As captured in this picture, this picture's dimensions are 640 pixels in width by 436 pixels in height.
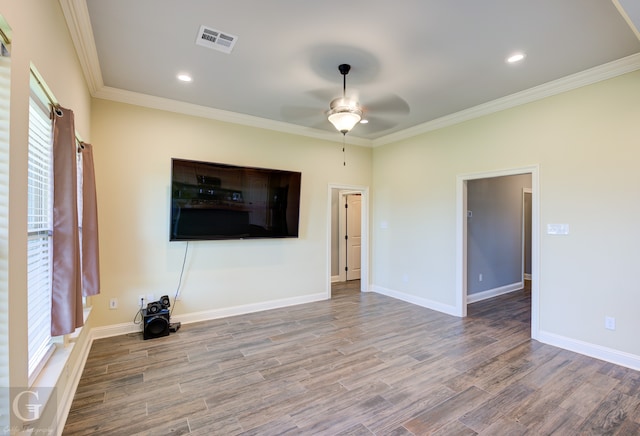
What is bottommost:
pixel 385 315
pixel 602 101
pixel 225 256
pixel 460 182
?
pixel 385 315

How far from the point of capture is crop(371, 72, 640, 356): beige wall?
306 centimetres

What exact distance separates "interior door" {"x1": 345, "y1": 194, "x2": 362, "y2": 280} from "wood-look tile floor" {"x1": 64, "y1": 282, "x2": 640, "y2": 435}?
10.5 ft

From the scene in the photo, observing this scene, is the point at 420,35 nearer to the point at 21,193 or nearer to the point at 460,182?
the point at 460,182

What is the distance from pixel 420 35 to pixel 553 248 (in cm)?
287

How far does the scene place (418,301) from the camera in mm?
5207

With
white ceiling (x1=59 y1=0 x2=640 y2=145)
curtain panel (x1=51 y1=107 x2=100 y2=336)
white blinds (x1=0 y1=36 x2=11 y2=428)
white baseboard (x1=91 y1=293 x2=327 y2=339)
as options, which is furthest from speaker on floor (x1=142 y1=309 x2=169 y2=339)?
white ceiling (x1=59 y1=0 x2=640 y2=145)

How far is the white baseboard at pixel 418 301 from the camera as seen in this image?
4715 millimetres

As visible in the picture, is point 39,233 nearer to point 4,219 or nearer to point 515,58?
point 4,219

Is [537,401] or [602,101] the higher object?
[602,101]

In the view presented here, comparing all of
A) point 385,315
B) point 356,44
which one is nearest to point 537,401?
point 385,315

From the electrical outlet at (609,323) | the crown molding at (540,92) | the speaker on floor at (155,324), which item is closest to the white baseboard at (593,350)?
the electrical outlet at (609,323)

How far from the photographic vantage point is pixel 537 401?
97.3 inches

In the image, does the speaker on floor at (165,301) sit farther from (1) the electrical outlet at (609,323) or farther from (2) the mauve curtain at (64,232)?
(1) the electrical outlet at (609,323)

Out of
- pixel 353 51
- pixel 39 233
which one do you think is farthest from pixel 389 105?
pixel 39 233
